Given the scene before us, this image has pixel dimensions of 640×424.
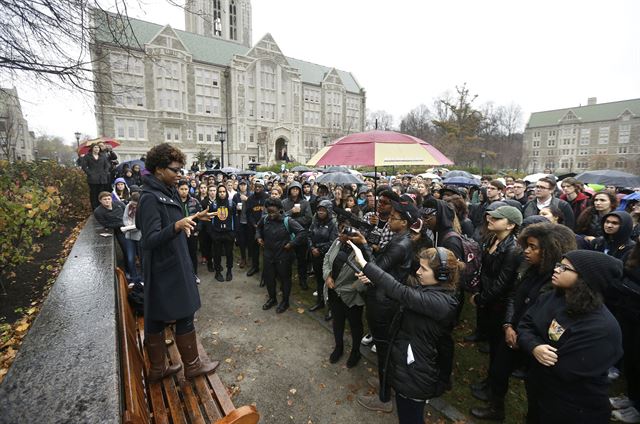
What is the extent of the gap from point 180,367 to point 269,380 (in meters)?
1.14

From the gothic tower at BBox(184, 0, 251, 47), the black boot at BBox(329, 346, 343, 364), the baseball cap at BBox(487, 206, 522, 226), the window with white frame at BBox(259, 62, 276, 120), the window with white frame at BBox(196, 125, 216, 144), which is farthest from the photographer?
the gothic tower at BBox(184, 0, 251, 47)

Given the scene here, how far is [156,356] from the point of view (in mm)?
3215

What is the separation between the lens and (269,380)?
159 inches

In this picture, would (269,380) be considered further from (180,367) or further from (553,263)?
(553,263)

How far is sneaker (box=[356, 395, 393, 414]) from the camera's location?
353 centimetres

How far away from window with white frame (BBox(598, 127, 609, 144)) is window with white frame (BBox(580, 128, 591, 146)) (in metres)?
1.98

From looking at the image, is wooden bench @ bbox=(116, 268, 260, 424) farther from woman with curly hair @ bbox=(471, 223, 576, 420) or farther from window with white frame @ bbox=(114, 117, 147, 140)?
window with white frame @ bbox=(114, 117, 147, 140)

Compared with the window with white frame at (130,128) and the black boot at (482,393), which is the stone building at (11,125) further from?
the window with white frame at (130,128)

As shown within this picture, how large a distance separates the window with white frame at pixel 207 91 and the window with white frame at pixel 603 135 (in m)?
86.2

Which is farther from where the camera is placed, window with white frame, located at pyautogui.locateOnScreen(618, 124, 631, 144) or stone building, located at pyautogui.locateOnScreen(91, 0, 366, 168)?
window with white frame, located at pyautogui.locateOnScreen(618, 124, 631, 144)

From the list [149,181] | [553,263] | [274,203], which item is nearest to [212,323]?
[274,203]

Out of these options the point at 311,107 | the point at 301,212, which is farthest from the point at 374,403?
the point at 311,107

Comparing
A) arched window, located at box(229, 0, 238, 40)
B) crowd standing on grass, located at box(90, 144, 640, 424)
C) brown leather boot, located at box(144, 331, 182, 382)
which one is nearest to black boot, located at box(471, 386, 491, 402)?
crowd standing on grass, located at box(90, 144, 640, 424)

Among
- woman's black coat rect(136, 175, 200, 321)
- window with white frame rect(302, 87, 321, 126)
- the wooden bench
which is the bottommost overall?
the wooden bench
